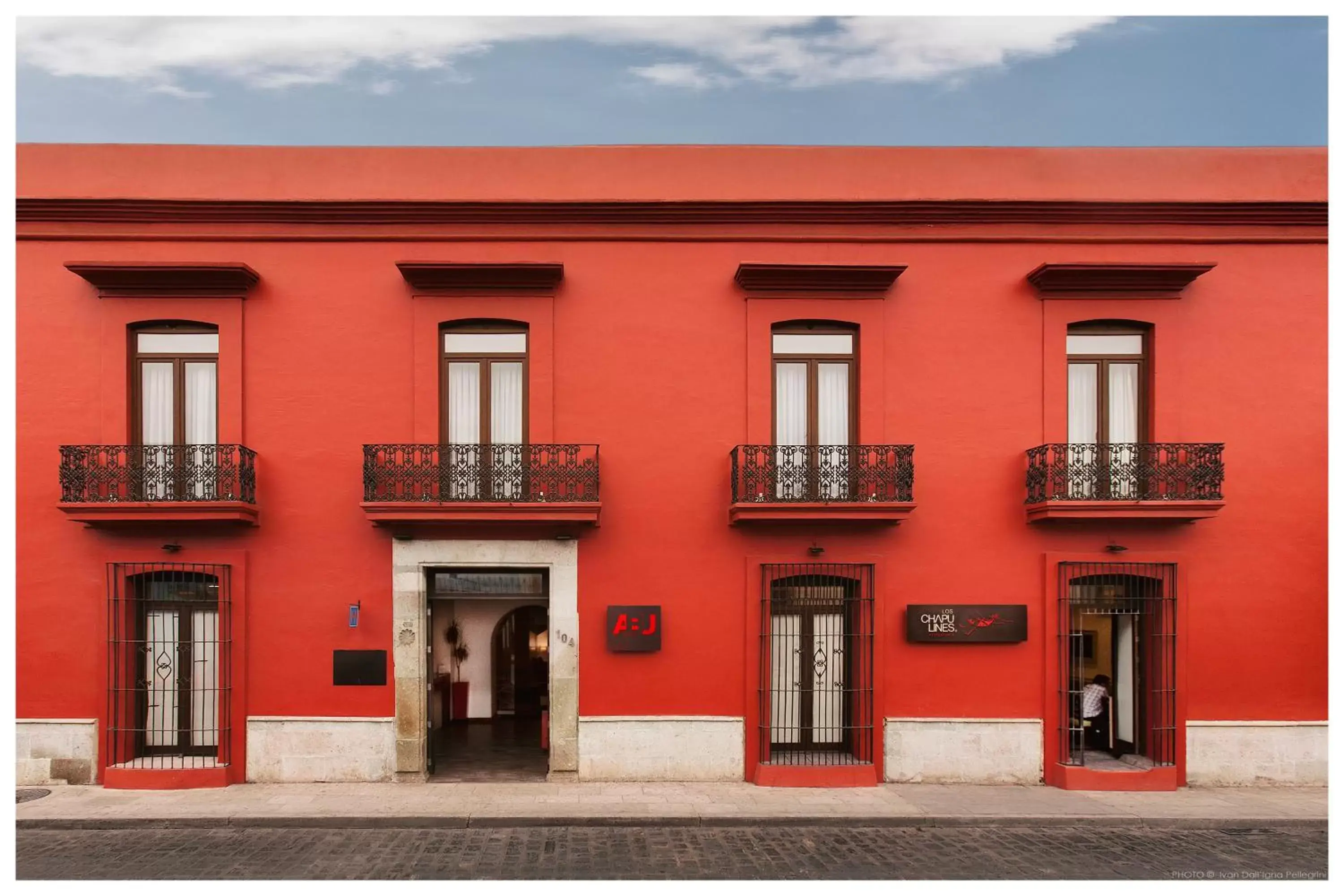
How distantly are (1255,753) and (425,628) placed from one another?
35.1ft

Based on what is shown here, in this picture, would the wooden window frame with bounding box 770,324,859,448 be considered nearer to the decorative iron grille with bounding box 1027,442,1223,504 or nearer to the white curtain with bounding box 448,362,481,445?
the decorative iron grille with bounding box 1027,442,1223,504

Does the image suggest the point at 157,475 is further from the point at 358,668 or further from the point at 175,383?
the point at 358,668

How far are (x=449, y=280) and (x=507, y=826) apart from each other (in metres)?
6.55

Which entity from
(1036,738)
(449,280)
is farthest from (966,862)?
(449,280)

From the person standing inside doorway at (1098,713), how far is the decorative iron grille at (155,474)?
11123mm

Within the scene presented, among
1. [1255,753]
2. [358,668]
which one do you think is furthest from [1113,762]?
[358,668]

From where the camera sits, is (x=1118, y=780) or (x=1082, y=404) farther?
(x=1082, y=404)

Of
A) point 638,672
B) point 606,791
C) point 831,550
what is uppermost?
point 831,550

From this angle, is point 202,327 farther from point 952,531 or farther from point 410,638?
point 952,531

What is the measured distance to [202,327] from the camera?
11.7 m

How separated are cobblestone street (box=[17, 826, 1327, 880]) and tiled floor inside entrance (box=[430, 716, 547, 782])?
83.7 inches

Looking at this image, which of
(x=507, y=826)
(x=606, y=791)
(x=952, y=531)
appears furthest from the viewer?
(x=952, y=531)

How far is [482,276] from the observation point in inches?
450

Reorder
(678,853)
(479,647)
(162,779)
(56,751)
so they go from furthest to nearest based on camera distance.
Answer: (479,647) → (56,751) → (162,779) → (678,853)
